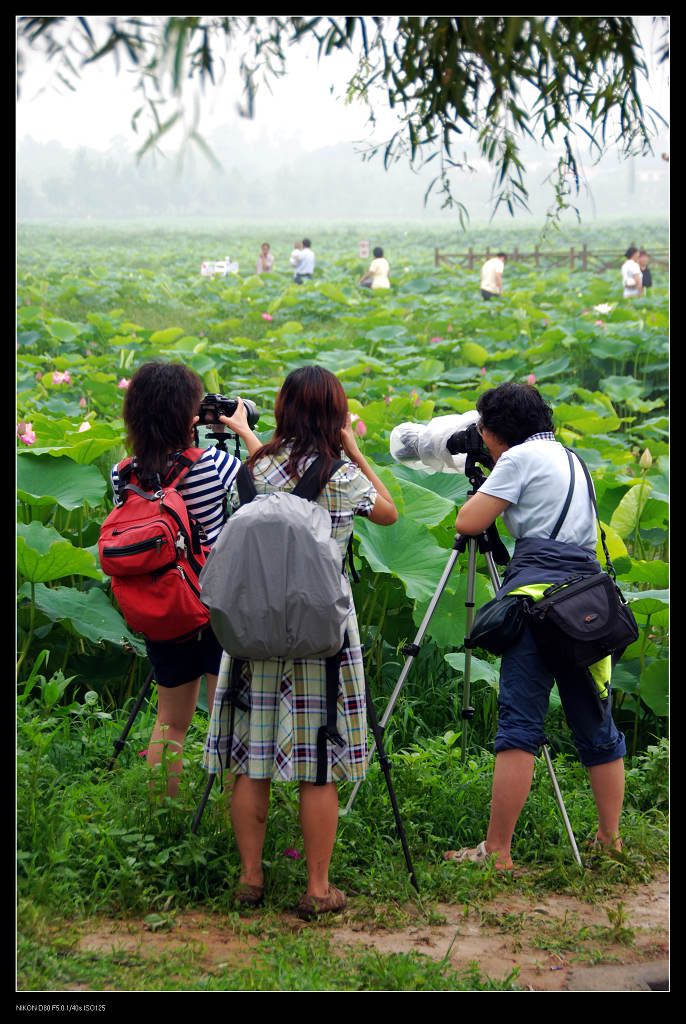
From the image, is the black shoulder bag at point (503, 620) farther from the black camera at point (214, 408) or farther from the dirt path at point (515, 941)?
the black camera at point (214, 408)

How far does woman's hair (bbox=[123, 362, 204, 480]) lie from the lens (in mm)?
2371

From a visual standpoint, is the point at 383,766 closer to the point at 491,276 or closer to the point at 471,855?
the point at 471,855

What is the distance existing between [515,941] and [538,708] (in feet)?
1.84

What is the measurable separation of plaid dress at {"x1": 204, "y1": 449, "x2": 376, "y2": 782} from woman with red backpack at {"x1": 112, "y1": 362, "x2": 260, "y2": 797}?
0.21 m

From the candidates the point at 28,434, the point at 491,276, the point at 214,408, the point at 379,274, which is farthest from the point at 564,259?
the point at 214,408

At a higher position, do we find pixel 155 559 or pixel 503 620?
pixel 155 559

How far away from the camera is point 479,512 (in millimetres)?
2510

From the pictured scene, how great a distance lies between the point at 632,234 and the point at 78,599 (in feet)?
124

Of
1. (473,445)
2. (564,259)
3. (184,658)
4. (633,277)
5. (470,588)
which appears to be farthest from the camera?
(564,259)

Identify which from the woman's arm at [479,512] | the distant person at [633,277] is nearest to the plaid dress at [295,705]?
the woman's arm at [479,512]
